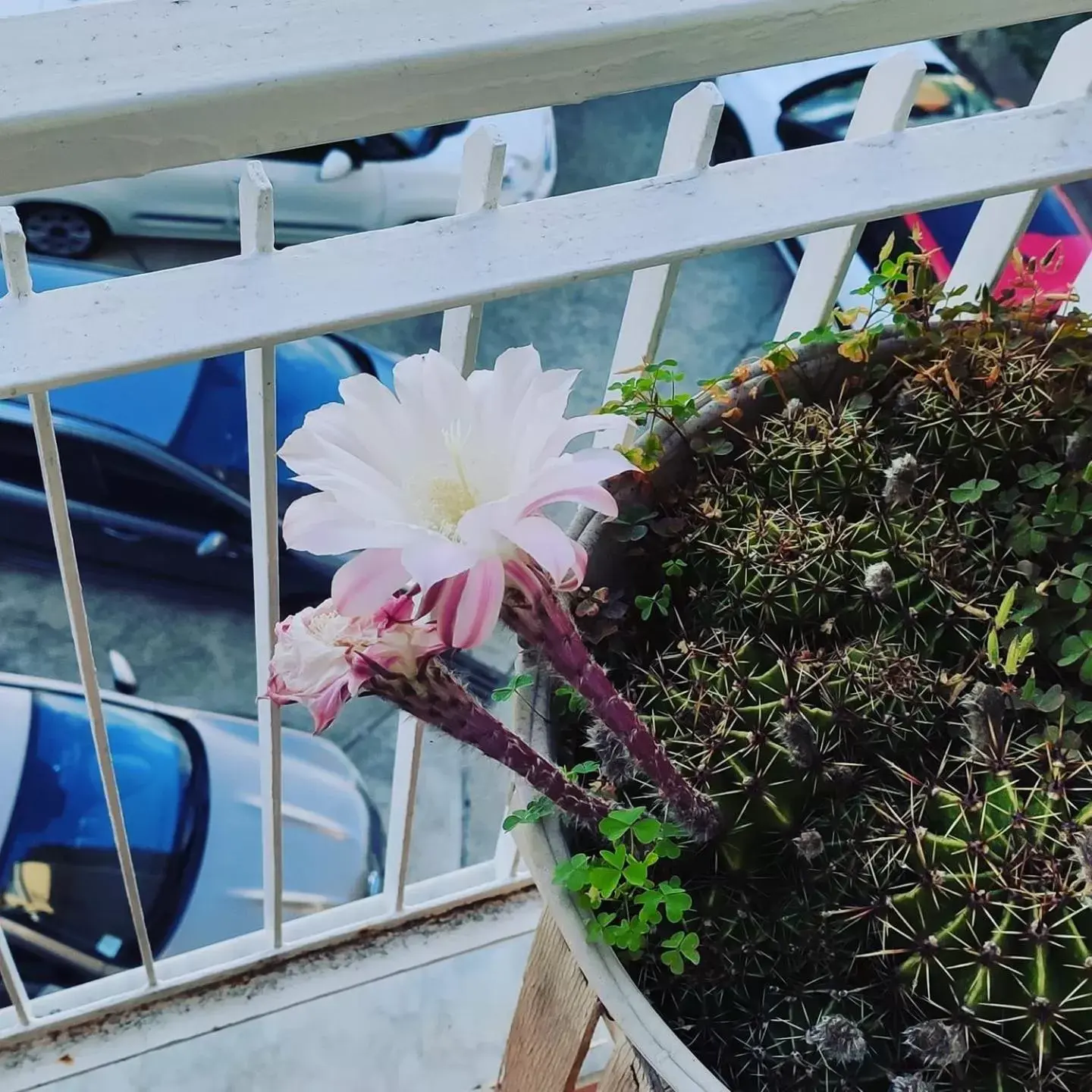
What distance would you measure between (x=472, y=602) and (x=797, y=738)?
0.27 m

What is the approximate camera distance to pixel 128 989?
49.3 inches

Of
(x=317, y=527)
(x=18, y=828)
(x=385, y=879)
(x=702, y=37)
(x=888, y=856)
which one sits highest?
(x=18, y=828)

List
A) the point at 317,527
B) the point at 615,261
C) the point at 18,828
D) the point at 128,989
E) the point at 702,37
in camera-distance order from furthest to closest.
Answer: the point at 18,828 < the point at 128,989 < the point at 615,261 < the point at 702,37 < the point at 317,527

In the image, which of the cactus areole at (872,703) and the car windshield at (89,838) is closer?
the cactus areole at (872,703)

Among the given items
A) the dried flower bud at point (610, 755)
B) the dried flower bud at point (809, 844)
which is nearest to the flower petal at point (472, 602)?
the dried flower bud at point (610, 755)

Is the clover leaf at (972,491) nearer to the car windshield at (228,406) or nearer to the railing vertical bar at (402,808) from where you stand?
the railing vertical bar at (402,808)

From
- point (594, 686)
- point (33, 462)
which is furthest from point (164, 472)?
point (594, 686)

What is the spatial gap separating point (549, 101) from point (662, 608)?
1.09 feet

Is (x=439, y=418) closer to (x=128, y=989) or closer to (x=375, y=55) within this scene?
(x=375, y=55)

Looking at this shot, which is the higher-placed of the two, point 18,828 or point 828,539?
point 18,828

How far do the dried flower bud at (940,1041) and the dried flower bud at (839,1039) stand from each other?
0.09ft

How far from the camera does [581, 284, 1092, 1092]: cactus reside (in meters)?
0.64

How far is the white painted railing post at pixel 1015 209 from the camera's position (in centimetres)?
84

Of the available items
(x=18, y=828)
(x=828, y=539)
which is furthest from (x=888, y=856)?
(x=18, y=828)
